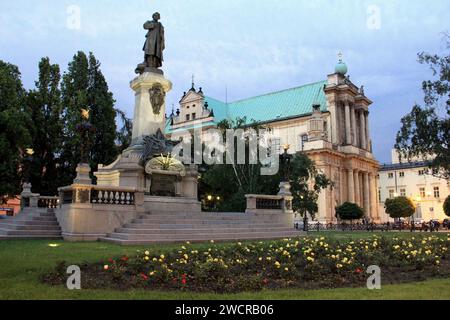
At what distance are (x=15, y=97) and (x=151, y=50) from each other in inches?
A: 774

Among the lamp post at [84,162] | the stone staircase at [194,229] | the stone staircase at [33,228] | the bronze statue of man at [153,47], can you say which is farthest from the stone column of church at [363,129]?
the stone staircase at [33,228]

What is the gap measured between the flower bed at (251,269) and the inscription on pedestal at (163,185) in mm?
11169

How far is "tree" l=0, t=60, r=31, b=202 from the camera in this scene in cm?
3594

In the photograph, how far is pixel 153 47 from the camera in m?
26.3

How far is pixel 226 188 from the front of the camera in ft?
135

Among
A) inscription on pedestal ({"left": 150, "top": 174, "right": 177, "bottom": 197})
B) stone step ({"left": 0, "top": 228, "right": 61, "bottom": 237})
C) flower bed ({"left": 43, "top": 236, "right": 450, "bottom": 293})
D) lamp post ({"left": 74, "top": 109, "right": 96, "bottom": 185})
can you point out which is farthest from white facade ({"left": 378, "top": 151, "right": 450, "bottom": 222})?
flower bed ({"left": 43, "top": 236, "right": 450, "bottom": 293})

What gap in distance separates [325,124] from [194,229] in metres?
61.2

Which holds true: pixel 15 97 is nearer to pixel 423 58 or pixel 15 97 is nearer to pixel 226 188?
pixel 226 188

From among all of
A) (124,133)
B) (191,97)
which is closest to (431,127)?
(124,133)

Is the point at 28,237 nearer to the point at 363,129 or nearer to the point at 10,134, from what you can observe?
the point at 10,134

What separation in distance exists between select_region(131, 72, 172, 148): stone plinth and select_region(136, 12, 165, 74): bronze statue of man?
100cm

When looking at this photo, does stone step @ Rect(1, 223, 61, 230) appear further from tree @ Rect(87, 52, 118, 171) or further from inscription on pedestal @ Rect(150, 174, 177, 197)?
tree @ Rect(87, 52, 118, 171)
